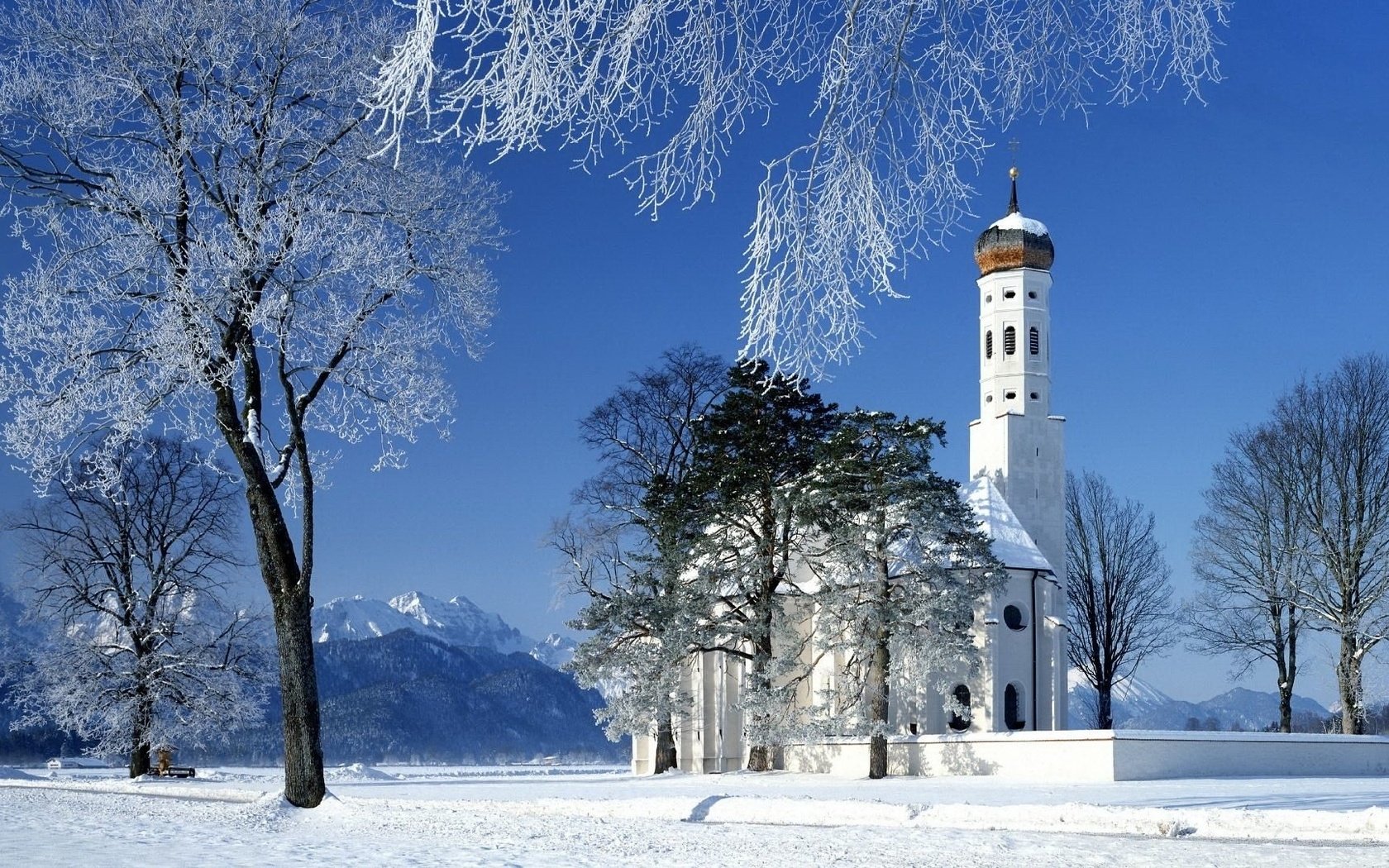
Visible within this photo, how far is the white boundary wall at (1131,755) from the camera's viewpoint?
27.1m

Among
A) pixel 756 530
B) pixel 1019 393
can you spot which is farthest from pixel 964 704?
pixel 1019 393

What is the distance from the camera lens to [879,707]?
30656mm

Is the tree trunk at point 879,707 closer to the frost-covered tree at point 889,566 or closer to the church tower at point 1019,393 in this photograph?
the frost-covered tree at point 889,566

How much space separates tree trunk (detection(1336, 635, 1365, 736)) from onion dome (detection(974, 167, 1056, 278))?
66.0ft

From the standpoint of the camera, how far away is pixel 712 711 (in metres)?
44.5

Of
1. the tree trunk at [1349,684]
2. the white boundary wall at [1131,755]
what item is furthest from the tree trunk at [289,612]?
the tree trunk at [1349,684]

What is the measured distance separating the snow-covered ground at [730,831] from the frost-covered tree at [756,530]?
9694 millimetres

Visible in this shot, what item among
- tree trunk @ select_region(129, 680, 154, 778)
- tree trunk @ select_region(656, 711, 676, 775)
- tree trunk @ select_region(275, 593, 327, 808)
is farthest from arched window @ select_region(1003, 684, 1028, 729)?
tree trunk @ select_region(275, 593, 327, 808)

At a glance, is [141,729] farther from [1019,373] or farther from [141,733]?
[1019,373]

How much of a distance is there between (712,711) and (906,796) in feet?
74.4

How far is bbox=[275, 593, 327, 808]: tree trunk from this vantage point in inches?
650

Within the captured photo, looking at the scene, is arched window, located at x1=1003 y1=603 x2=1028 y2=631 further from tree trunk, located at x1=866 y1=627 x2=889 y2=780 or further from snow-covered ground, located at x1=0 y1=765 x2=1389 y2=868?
snow-covered ground, located at x1=0 y1=765 x2=1389 y2=868

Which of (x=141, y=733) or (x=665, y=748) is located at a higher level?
(x=141, y=733)

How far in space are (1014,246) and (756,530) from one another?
802 inches
